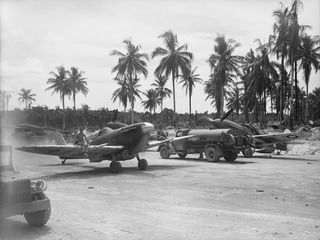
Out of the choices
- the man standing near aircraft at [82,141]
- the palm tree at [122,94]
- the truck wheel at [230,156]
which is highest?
the palm tree at [122,94]

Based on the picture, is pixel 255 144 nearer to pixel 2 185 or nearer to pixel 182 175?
pixel 182 175

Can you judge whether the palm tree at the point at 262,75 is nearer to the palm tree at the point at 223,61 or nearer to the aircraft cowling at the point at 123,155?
the palm tree at the point at 223,61

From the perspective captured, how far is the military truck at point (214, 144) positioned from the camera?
72.0 ft

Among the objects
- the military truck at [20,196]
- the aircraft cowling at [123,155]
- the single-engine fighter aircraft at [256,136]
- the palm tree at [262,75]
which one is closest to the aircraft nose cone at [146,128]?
the aircraft cowling at [123,155]

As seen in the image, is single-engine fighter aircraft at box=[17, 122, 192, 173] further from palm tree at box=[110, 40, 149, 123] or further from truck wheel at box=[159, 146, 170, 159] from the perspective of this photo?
palm tree at box=[110, 40, 149, 123]

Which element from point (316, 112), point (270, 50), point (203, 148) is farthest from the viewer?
point (316, 112)

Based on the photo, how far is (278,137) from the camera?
78.8 ft

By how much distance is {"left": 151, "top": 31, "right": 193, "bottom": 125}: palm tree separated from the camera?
4759 cm

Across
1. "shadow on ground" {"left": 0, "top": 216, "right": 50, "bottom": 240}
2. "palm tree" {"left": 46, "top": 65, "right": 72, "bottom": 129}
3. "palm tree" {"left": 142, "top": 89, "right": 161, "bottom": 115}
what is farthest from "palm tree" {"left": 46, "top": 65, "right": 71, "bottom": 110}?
"shadow on ground" {"left": 0, "top": 216, "right": 50, "bottom": 240}

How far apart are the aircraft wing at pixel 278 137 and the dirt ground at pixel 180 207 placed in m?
7.98

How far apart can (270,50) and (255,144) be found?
66.0 ft

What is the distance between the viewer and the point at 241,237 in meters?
6.59

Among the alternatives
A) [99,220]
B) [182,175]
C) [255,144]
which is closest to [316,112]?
[255,144]

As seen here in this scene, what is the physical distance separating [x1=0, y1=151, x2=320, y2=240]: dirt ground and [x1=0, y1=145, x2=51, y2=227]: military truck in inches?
11.3
